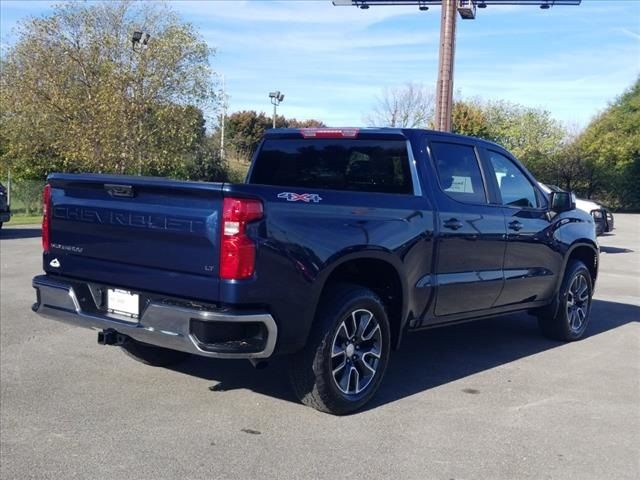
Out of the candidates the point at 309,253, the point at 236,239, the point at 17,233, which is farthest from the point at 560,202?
the point at 17,233

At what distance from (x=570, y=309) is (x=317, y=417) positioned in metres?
3.70

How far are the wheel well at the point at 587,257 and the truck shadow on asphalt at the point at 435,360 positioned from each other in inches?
27.8

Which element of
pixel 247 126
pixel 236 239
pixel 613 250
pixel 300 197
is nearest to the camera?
pixel 236 239

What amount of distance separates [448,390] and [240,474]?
2194 millimetres

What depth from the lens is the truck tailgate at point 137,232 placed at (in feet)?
14.1


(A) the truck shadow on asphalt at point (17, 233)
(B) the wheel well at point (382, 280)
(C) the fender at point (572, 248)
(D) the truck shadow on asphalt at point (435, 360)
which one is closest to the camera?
(B) the wheel well at point (382, 280)

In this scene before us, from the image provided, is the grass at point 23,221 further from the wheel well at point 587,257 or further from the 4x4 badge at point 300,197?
the 4x4 badge at point 300,197

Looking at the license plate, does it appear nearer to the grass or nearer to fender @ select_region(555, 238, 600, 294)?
fender @ select_region(555, 238, 600, 294)

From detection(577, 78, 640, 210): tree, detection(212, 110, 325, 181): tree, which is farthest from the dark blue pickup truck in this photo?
detection(212, 110, 325, 181): tree

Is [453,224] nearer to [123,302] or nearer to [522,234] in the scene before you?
[522,234]

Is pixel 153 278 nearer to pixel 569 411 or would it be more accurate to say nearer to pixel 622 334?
pixel 569 411

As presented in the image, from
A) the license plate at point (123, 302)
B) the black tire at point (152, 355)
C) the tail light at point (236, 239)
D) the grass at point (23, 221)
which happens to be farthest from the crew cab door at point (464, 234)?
the grass at point (23, 221)

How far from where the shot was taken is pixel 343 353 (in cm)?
495

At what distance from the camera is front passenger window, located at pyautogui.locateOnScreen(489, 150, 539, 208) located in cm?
657
